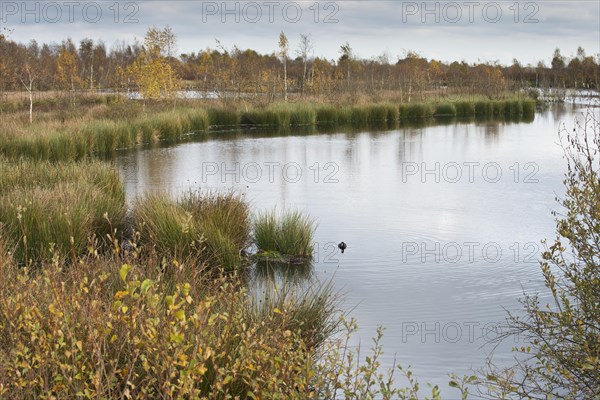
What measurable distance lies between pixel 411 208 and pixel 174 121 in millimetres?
12675

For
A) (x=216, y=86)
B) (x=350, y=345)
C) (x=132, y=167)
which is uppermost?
(x=216, y=86)

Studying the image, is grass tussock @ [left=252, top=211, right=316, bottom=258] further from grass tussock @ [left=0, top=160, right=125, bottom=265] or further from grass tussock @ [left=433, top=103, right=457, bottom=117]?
grass tussock @ [left=433, top=103, right=457, bottom=117]

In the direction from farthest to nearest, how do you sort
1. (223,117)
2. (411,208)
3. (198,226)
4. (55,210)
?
(223,117), (411,208), (198,226), (55,210)

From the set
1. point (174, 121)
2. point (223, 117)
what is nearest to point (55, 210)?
point (174, 121)

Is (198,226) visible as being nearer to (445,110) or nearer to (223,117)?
(223,117)

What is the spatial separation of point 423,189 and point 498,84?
99.1 feet

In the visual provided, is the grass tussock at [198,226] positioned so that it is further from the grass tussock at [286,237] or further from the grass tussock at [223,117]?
the grass tussock at [223,117]

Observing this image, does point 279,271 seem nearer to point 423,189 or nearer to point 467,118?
point 423,189

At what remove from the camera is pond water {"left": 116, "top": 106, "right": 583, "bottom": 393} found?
22.8ft

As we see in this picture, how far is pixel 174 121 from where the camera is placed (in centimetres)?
2367

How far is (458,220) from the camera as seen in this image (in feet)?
38.2

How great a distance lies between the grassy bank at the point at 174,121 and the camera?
16.8m

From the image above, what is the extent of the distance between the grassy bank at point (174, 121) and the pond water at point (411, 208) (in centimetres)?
111

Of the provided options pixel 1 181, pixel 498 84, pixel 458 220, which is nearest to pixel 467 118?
pixel 498 84
